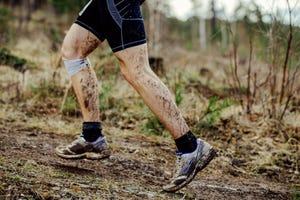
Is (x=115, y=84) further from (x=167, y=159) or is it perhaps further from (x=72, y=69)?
(x=72, y=69)

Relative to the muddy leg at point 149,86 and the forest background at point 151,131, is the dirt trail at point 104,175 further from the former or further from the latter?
the muddy leg at point 149,86

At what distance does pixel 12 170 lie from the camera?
8.94ft

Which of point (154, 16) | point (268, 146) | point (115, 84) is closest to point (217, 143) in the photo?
point (268, 146)

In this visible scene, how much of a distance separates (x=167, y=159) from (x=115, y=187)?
120 cm

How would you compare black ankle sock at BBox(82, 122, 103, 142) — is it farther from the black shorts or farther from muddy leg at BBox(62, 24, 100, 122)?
the black shorts

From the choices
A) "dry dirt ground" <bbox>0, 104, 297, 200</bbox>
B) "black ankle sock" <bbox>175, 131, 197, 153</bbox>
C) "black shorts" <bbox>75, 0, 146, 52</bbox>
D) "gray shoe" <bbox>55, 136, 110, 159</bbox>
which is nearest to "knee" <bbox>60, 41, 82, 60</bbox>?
"black shorts" <bbox>75, 0, 146, 52</bbox>

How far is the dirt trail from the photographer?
2543 mm

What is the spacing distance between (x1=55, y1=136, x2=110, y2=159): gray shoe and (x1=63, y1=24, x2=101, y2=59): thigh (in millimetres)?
604

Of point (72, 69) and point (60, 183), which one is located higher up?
point (72, 69)

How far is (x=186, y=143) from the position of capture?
9.12ft

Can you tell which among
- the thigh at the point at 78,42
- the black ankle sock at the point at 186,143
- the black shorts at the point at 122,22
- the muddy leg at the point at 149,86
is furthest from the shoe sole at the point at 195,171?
the thigh at the point at 78,42

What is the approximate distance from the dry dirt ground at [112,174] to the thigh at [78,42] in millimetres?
808

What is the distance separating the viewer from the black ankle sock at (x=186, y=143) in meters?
2.77

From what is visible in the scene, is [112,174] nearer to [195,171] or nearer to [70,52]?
[195,171]
